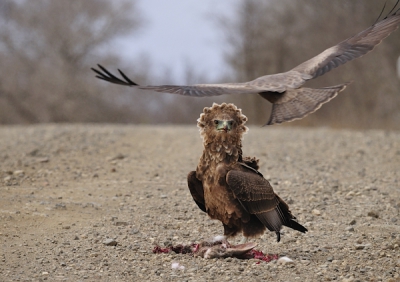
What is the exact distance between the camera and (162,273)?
4.67m

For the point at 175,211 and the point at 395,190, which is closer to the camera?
the point at 175,211

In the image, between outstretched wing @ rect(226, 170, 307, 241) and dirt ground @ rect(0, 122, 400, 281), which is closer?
dirt ground @ rect(0, 122, 400, 281)

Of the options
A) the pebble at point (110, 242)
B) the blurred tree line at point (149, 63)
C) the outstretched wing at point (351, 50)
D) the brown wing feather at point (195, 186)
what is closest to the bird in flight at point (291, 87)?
the outstretched wing at point (351, 50)

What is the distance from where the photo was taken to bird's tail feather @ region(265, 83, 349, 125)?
4.68 meters

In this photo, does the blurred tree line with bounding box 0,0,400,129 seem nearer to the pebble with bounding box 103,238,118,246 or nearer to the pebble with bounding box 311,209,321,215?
the pebble with bounding box 311,209,321,215

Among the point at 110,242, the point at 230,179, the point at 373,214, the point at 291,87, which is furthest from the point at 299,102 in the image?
the point at 373,214

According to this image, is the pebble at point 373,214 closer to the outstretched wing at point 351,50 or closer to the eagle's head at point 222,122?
the outstretched wing at point 351,50

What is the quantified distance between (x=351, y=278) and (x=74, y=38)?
30.3m

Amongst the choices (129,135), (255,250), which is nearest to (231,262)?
(255,250)

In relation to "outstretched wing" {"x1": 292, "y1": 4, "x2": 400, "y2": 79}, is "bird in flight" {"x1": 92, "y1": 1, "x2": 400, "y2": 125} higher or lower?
lower

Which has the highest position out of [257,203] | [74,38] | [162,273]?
[74,38]

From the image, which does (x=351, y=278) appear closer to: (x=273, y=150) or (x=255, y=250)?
(x=255, y=250)

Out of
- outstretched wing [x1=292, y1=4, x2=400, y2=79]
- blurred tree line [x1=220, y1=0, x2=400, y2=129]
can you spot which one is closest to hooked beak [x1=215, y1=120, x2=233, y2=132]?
outstretched wing [x1=292, y1=4, x2=400, y2=79]

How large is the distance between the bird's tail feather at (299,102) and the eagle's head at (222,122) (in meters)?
0.34
